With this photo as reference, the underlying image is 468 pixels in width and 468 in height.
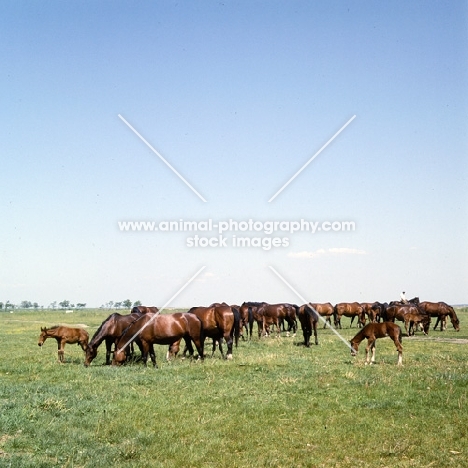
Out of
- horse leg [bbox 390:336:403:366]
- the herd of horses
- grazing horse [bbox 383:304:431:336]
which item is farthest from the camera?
grazing horse [bbox 383:304:431:336]

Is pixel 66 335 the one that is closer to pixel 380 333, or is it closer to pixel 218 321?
pixel 218 321

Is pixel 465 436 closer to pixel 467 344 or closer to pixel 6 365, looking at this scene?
pixel 6 365

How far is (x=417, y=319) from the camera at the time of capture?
2973 centimetres

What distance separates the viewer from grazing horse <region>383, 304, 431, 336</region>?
1178 inches

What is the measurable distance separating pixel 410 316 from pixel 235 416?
22.7m

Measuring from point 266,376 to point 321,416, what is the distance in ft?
13.5

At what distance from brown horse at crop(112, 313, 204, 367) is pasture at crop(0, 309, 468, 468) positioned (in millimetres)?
843

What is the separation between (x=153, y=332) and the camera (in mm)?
16297

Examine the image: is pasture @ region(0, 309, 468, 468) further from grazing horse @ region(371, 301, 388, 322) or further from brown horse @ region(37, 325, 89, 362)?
grazing horse @ region(371, 301, 388, 322)

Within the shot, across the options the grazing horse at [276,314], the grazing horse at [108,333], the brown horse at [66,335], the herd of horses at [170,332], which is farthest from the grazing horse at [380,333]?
the grazing horse at [276,314]

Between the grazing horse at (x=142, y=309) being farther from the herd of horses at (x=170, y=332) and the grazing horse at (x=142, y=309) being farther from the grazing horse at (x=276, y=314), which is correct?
the grazing horse at (x=276, y=314)

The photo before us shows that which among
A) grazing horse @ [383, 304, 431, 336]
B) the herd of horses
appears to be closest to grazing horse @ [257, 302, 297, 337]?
the herd of horses

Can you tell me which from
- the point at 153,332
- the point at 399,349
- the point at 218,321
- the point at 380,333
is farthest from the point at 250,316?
the point at 399,349

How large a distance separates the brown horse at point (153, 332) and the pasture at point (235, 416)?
84cm
